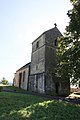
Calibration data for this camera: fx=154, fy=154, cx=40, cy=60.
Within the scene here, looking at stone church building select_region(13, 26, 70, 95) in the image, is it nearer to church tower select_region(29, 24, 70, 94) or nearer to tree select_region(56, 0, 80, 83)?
church tower select_region(29, 24, 70, 94)

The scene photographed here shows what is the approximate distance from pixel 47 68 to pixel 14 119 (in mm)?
24022

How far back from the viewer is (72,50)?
76.5 ft

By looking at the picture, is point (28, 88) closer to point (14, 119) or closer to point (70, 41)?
point (70, 41)

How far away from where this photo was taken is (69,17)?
23641 mm

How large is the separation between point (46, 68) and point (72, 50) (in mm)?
10841

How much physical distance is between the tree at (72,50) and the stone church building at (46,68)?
848cm

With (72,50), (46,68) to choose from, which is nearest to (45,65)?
(46,68)

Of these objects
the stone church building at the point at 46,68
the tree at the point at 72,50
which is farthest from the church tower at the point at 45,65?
the tree at the point at 72,50

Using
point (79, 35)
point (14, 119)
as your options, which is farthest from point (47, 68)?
point (14, 119)

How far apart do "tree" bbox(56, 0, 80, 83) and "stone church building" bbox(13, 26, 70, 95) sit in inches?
334

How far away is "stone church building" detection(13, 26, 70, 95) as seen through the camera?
32.8 meters

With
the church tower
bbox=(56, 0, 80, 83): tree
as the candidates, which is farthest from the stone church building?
bbox=(56, 0, 80, 83): tree

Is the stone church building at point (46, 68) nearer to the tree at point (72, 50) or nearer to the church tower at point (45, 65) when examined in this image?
the church tower at point (45, 65)

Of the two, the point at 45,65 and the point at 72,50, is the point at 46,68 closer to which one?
the point at 45,65
